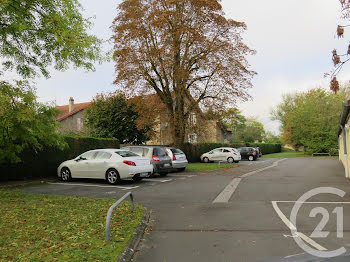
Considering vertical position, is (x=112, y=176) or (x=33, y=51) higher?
(x=33, y=51)

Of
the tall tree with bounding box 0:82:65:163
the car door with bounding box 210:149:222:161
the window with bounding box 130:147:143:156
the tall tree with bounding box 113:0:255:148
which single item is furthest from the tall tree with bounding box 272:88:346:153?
the tall tree with bounding box 0:82:65:163

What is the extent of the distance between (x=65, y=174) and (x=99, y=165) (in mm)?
2276

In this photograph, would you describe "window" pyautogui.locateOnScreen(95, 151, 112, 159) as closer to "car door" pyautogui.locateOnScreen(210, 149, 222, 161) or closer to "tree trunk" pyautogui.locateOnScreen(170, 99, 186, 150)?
"tree trunk" pyautogui.locateOnScreen(170, 99, 186, 150)

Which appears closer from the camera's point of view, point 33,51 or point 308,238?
point 308,238

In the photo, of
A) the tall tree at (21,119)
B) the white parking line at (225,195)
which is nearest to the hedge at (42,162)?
the tall tree at (21,119)

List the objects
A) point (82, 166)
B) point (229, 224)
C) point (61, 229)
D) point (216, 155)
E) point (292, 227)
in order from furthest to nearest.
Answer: point (216, 155) < point (82, 166) < point (229, 224) < point (292, 227) < point (61, 229)

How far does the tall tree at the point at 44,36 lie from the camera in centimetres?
814

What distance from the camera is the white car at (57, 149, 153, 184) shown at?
12.1m

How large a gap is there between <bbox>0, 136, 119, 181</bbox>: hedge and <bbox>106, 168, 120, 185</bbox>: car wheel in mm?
2048

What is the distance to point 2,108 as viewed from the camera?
7.84 m

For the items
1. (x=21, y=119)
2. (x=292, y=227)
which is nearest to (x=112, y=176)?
(x=21, y=119)

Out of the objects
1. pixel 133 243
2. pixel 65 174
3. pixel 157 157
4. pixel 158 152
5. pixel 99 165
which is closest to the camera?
pixel 133 243

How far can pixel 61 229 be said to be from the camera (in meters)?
5.47

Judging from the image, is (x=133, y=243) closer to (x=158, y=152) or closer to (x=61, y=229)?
(x=61, y=229)
